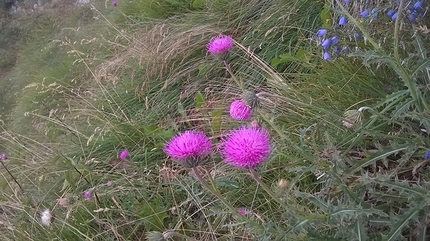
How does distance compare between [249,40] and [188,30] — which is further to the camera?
[188,30]

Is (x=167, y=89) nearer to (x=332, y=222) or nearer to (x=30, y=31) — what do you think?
(x=332, y=222)

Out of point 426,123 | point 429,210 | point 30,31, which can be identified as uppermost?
point 426,123

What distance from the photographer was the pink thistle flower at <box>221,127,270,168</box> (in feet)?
3.43

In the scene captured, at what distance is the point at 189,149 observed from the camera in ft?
3.65

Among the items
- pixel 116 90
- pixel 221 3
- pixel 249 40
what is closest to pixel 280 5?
pixel 249 40

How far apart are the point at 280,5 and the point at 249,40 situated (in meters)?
0.27

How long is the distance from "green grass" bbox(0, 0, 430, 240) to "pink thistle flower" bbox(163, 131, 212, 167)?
0.29 ft

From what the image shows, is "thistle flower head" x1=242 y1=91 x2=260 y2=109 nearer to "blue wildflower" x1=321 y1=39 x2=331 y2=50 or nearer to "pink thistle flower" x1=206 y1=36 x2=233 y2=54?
"pink thistle flower" x1=206 y1=36 x2=233 y2=54

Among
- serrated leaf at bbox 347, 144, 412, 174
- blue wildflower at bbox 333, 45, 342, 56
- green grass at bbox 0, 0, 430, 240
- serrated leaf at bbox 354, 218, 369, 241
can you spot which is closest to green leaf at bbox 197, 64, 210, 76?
green grass at bbox 0, 0, 430, 240

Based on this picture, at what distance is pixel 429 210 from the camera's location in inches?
46.1

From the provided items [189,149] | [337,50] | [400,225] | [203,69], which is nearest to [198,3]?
[203,69]

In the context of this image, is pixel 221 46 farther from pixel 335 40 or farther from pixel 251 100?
pixel 335 40

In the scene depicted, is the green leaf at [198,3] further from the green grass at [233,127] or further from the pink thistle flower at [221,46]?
the pink thistle flower at [221,46]

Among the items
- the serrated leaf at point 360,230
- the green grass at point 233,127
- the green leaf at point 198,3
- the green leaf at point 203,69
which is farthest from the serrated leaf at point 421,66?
the green leaf at point 198,3
